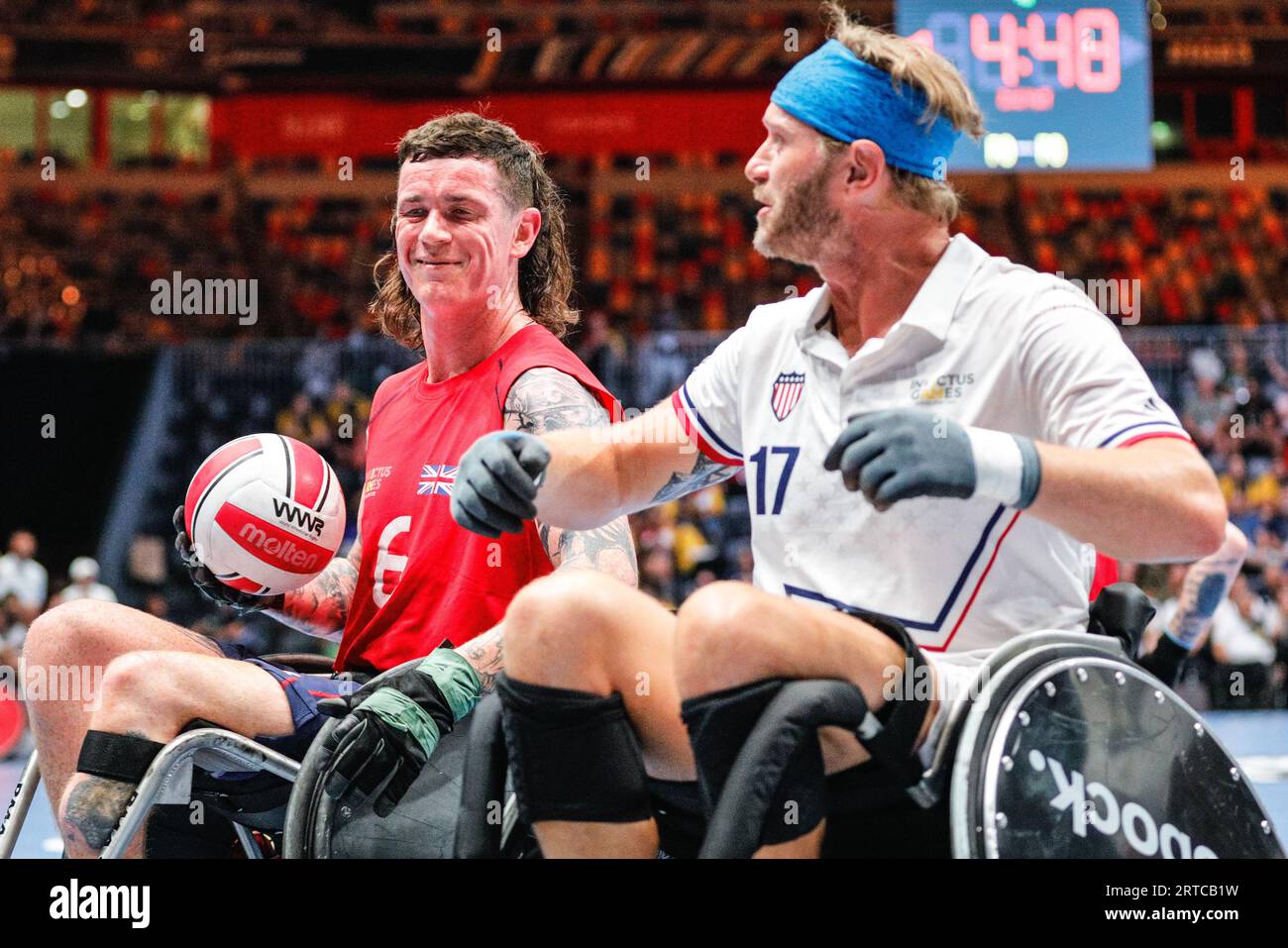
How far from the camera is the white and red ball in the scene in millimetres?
2781

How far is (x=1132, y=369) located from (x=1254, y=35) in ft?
51.5

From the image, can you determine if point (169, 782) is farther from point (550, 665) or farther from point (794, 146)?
point (794, 146)

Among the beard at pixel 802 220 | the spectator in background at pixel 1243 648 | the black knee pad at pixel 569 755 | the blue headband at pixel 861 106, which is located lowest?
the spectator in background at pixel 1243 648

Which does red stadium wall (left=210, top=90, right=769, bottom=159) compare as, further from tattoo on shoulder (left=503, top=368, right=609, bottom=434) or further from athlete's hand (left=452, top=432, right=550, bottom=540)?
athlete's hand (left=452, top=432, right=550, bottom=540)

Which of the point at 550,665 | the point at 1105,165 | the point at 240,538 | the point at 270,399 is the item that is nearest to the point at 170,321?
the point at 270,399

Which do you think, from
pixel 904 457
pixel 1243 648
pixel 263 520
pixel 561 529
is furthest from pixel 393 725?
pixel 1243 648

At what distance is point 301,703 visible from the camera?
2.47m

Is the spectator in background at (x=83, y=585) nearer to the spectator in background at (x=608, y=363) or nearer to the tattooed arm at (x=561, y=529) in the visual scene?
the spectator in background at (x=608, y=363)

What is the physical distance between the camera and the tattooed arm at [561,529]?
2.48 meters

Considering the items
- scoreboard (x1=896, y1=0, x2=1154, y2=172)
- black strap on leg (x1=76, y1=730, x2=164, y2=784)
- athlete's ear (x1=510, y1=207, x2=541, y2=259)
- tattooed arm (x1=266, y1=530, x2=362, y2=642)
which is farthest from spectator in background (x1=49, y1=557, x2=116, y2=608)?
black strap on leg (x1=76, y1=730, x2=164, y2=784)

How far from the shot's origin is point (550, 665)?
6.04ft

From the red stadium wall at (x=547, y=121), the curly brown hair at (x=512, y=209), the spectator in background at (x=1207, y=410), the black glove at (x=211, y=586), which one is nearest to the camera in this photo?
the black glove at (x=211, y=586)

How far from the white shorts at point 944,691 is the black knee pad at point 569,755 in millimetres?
369

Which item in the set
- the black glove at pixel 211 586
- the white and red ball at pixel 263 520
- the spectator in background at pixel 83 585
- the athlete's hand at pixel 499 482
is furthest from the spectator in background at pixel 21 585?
the athlete's hand at pixel 499 482
